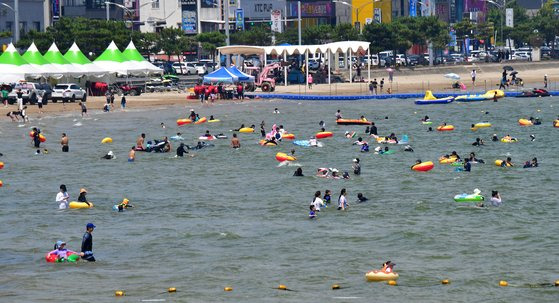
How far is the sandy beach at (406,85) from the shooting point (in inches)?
3573

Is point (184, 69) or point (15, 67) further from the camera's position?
point (184, 69)

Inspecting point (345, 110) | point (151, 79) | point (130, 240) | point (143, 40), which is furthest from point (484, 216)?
point (143, 40)

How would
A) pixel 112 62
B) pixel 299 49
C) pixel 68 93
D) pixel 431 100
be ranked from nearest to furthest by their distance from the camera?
pixel 68 93 → pixel 431 100 → pixel 112 62 → pixel 299 49

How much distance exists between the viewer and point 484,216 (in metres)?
42.7

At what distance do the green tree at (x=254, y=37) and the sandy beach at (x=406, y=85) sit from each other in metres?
18.7

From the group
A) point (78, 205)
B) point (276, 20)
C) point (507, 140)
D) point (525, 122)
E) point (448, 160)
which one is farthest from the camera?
point (276, 20)

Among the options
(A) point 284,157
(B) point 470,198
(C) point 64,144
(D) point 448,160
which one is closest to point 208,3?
(C) point 64,144

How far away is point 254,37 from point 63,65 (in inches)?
1858

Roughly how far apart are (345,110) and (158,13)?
76295 mm

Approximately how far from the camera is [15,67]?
294ft

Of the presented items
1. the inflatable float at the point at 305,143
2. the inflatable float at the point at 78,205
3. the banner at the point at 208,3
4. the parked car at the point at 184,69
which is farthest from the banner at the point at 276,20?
the inflatable float at the point at 78,205

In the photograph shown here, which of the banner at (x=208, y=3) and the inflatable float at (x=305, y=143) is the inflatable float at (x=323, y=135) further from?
the banner at (x=208, y=3)

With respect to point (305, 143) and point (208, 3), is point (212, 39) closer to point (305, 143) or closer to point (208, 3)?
point (208, 3)

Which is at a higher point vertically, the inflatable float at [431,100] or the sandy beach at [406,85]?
the sandy beach at [406,85]
